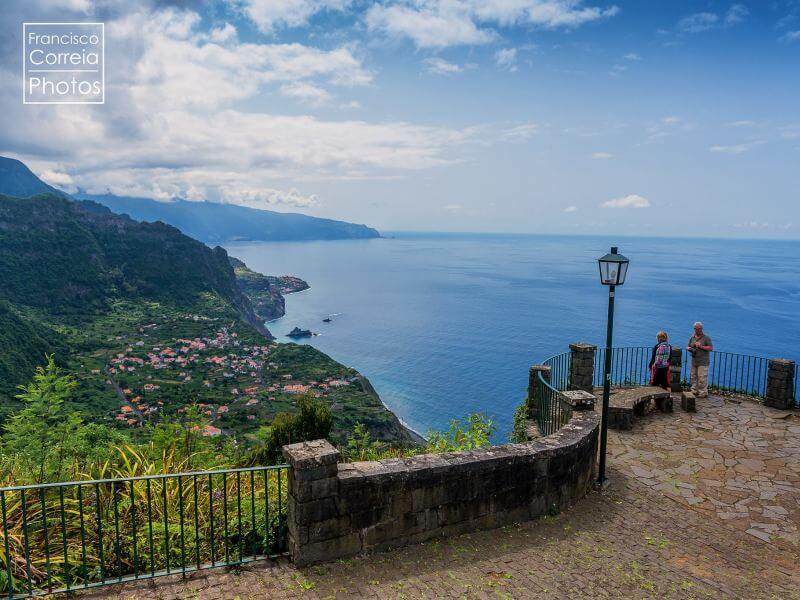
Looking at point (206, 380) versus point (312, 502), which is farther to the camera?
point (206, 380)

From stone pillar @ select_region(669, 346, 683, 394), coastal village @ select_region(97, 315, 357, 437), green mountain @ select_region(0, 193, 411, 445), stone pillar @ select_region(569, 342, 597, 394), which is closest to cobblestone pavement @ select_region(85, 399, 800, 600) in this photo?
stone pillar @ select_region(569, 342, 597, 394)

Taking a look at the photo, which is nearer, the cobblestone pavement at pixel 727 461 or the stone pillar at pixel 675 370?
the cobblestone pavement at pixel 727 461

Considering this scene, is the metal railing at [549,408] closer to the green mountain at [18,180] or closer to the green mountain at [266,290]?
the green mountain at [266,290]

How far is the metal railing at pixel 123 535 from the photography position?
15.4ft

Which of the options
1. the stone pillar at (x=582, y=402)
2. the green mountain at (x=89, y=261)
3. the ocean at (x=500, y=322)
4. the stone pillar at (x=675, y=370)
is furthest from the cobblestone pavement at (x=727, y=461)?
the green mountain at (x=89, y=261)

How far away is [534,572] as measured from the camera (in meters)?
5.44

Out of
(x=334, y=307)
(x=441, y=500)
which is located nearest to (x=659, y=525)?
(x=441, y=500)

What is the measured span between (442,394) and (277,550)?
179 ft

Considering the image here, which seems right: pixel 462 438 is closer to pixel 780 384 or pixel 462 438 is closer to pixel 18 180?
Result: pixel 780 384

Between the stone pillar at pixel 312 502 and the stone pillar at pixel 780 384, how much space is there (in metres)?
11.4

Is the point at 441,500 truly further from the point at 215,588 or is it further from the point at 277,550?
the point at 215,588

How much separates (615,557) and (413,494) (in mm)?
2410

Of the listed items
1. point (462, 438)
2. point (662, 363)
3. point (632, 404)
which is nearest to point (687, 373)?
point (662, 363)

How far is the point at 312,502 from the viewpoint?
5.16m
